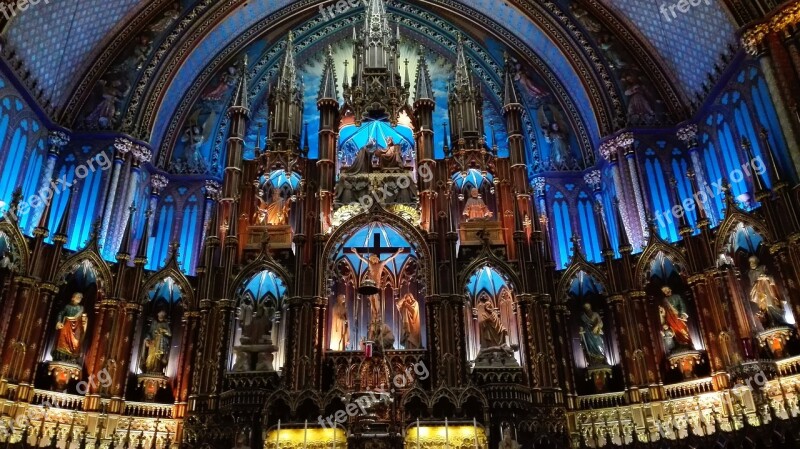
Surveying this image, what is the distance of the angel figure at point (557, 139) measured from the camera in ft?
91.0

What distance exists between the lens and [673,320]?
20703mm

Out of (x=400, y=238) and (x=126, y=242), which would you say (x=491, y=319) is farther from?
(x=126, y=242)

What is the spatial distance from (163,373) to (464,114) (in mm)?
14598

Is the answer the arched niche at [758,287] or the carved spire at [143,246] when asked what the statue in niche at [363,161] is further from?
the arched niche at [758,287]

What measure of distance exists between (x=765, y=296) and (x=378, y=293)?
11.8 m

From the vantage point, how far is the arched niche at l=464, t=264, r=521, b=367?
2109 cm

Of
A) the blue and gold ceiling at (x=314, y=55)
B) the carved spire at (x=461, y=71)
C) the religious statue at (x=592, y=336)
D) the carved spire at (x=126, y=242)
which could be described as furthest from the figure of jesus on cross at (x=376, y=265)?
the blue and gold ceiling at (x=314, y=55)

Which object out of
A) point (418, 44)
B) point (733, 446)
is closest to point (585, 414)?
point (733, 446)

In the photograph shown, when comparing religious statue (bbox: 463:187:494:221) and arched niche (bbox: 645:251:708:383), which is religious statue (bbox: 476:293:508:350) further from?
arched niche (bbox: 645:251:708:383)

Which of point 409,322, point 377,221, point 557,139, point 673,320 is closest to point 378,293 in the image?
point 409,322

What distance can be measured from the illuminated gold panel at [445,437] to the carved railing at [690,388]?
19.0ft

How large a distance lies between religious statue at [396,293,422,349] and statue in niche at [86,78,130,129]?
1283 centimetres

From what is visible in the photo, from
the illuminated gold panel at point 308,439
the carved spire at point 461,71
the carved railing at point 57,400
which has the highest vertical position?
the carved spire at point 461,71

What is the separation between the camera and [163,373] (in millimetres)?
21625
